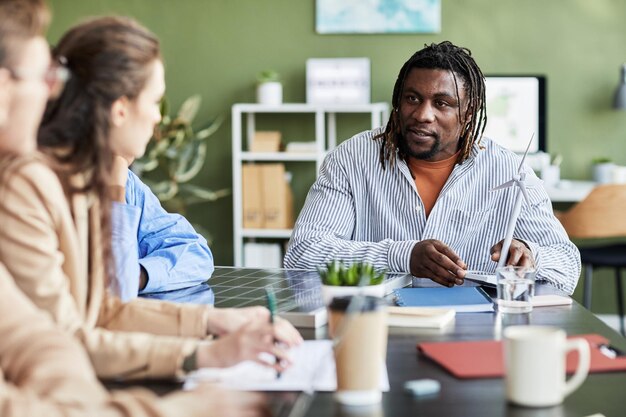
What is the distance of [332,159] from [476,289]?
2.81 feet

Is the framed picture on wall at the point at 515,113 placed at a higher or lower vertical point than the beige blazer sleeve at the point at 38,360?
higher

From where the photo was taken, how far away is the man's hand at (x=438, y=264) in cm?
205

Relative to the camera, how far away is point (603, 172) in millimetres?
5055

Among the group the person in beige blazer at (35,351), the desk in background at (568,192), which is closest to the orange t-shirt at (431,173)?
the person in beige blazer at (35,351)

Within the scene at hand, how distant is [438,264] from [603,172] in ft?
10.7

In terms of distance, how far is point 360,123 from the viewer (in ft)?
17.5

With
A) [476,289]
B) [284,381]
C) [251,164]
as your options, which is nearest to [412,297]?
[476,289]

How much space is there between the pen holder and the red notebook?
0.17m

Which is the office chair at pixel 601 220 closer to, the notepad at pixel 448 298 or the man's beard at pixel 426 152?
the man's beard at pixel 426 152

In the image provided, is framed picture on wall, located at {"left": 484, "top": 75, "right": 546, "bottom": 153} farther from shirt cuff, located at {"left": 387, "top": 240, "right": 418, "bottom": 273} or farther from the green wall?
shirt cuff, located at {"left": 387, "top": 240, "right": 418, "bottom": 273}

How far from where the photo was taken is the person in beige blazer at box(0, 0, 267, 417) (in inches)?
35.3

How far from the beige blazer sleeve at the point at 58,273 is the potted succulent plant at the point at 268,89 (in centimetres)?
392

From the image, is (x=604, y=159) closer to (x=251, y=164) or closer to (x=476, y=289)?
(x=251, y=164)

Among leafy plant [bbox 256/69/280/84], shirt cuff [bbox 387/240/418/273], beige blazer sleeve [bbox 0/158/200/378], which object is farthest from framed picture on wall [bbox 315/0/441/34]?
beige blazer sleeve [bbox 0/158/200/378]
